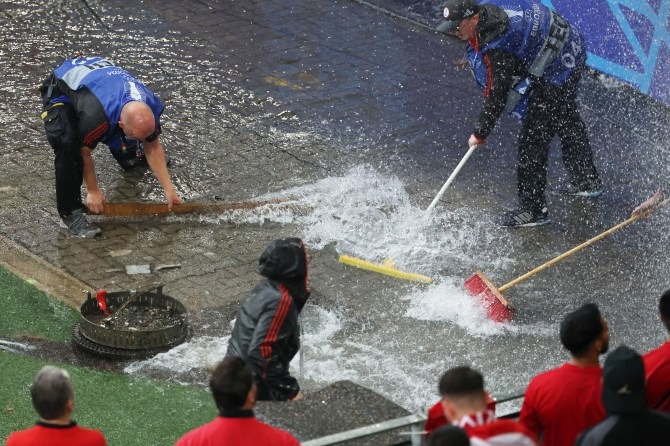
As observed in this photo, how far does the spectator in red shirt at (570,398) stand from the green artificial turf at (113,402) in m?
2.35

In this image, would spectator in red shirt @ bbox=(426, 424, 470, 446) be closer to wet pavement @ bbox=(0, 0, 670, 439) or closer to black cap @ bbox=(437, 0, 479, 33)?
wet pavement @ bbox=(0, 0, 670, 439)

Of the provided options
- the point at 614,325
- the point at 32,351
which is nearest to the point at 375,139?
the point at 614,325

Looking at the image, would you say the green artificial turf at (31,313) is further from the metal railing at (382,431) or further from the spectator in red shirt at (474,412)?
the spectator in red shirt at (474,412)

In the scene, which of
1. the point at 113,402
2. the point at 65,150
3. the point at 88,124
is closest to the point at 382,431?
the point at 113,402

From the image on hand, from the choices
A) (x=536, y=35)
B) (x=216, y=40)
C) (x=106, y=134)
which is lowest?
(x=216, y=40)

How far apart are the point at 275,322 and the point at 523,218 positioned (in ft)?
13.8

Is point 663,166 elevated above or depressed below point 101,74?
below

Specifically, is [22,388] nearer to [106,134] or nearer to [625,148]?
[106,134]

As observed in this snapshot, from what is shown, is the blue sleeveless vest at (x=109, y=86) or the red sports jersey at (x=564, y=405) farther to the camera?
the blue sleeveless vest at (x=109, y=86)

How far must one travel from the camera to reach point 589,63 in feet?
40.9

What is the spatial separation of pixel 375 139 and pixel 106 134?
2.98m

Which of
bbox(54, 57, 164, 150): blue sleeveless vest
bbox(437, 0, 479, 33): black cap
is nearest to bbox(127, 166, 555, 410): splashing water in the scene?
bbox(54, 57, 164, 150): blue sleeveless vest

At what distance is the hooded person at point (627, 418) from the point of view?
158 inches

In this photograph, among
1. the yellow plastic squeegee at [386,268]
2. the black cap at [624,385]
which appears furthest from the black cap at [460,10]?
the black cap at [624,385]
